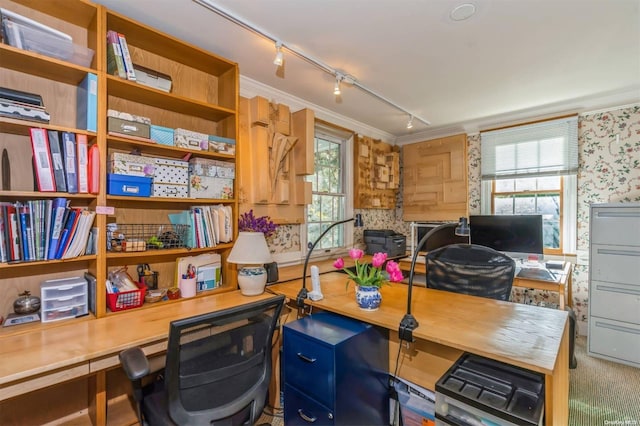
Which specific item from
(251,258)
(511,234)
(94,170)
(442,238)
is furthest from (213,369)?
(511,234)

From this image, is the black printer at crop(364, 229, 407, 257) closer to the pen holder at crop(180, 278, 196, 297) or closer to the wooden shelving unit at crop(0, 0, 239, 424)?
the wooden shelving unit at crop(0, 0, 239, 424)

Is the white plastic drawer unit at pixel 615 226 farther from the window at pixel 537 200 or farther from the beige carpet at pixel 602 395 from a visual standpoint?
the beige carpet at pixel 602 395

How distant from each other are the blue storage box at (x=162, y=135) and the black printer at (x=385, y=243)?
2463mm

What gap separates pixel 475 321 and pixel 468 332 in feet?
0.56

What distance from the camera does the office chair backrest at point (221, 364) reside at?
3.51ft

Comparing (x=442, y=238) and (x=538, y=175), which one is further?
(x=442, y=238)

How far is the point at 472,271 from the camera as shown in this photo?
6.77ft

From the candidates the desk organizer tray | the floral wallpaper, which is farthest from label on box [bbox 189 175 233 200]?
the desk organizer tray

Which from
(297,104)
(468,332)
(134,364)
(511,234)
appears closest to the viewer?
(134,364)

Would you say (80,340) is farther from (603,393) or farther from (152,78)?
(603,393)

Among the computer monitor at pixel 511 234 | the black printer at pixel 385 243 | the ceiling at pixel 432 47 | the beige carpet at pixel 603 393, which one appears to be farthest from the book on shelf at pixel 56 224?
the computer monitor at pixel 511 234

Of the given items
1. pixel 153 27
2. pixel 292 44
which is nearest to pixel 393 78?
pixel 292 44

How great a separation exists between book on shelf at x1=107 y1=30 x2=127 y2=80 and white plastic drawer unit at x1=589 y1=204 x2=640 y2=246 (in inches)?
153

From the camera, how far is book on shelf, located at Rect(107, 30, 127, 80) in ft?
5.53
